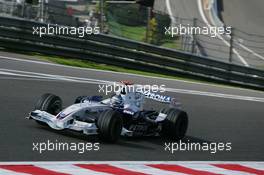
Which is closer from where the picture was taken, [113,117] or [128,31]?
[113,117]

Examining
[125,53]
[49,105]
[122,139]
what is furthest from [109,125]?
[125,53]

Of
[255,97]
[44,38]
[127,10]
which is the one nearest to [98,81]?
[44,38]

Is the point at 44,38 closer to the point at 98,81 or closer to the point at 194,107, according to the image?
the point at 98,81

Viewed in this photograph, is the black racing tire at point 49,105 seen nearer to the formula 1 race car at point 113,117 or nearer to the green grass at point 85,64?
the formula 1 race car at point 113,117

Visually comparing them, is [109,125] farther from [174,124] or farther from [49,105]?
[174,124]

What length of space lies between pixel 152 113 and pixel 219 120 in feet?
9.23

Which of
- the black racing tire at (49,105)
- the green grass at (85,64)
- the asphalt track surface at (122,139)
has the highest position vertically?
the green grass at (85,64)

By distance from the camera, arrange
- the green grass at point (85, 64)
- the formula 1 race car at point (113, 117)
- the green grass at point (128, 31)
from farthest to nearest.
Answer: the green grass at point (128, 31) < the green grass at point (85, 64) < the formula 1 race car at point (113, 117)

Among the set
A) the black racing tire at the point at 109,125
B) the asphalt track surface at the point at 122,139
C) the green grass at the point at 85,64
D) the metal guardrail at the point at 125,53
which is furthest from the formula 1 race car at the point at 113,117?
the metal guardrail at the point at 125,53

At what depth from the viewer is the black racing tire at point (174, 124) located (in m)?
9.97

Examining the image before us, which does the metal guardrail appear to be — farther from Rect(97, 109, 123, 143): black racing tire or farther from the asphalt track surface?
Rect(97, 109, 123, 143): black racing tire

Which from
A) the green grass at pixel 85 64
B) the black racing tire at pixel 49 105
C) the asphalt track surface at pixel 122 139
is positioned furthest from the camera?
the green grass at pixel 85 64

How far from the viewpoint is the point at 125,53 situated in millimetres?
19562

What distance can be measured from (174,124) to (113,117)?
1.44 m
